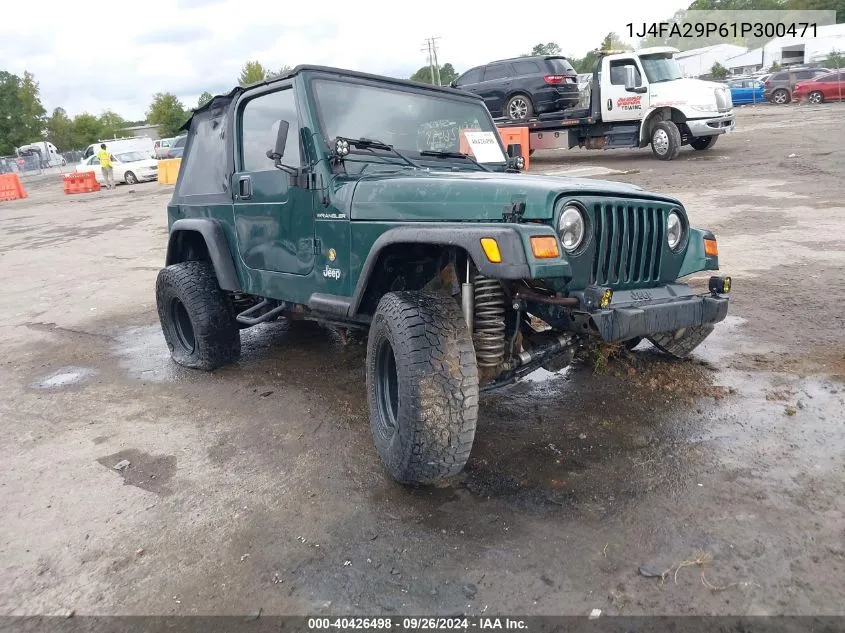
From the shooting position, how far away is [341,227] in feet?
12.1

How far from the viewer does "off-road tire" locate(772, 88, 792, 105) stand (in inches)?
1194

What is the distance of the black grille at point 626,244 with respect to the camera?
3133 millimetres

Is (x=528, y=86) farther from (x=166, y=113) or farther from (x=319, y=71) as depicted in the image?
(x=166, y=113)

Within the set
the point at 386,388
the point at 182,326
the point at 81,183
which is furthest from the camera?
A: the point at 81,183

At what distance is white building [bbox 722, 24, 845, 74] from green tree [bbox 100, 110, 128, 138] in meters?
63.7

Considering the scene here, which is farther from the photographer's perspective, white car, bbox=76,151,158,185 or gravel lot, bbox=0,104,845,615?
white car, bbox=76,151,158,185

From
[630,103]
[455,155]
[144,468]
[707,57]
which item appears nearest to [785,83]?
[630,103]

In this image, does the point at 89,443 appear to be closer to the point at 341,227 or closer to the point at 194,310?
the point at 194,310

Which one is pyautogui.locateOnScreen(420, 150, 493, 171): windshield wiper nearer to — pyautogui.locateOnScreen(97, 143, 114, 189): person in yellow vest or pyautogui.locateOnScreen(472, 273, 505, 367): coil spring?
pyautogui.locateOnScreen(472, 273, 505, 367): coil spring

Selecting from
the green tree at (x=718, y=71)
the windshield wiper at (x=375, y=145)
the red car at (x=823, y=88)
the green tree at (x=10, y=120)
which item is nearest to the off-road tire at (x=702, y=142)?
the windshield wiper at (x=375, y=145)

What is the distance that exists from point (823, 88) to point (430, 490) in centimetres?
3157

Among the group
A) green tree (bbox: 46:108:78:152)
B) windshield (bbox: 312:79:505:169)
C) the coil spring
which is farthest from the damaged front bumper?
green tree (bbox: 46:108:78:152)

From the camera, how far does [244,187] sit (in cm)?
447

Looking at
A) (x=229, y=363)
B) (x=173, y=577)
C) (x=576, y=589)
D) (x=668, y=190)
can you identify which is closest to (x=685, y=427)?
(x=576, y=589)
